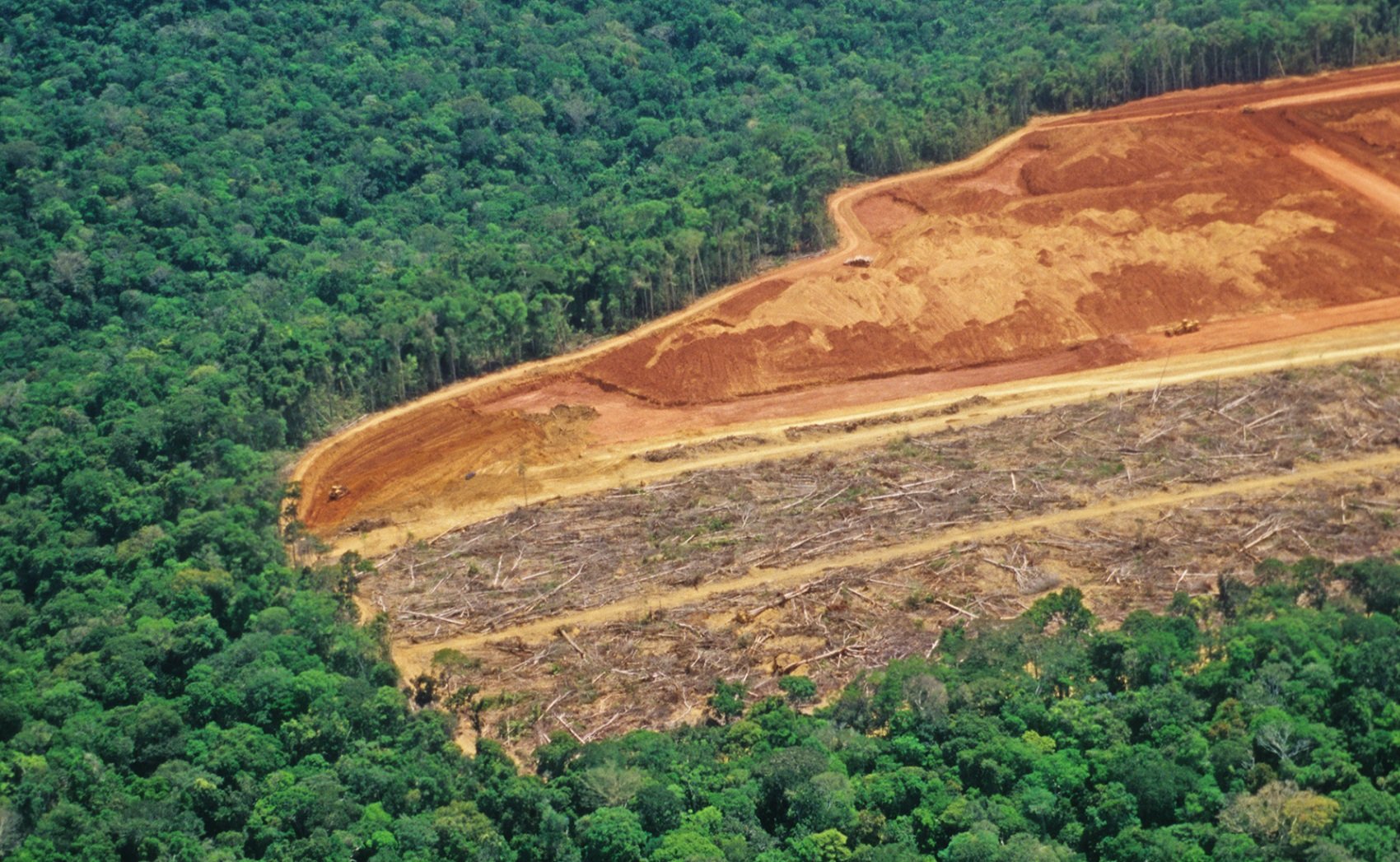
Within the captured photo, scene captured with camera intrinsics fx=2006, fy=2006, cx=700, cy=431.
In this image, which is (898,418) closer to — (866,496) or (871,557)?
(866,496)

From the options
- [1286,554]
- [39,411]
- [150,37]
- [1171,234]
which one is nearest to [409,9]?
[150,37]

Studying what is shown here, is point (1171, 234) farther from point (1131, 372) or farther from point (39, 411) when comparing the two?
point (39, 411)

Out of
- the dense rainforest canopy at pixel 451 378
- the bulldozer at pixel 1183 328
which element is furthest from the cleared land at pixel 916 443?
the dense rainforest canopy at pixel 451 378

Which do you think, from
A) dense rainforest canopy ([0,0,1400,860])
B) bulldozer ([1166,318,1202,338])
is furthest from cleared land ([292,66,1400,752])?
dense rainforest canopy ([0,0,1400,860])

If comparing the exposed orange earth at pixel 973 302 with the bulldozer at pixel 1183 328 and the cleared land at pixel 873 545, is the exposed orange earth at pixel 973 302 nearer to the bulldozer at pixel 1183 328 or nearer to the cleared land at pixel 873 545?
the bulldozer at pixel 1183 328

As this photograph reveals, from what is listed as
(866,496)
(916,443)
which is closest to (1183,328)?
(916,443)

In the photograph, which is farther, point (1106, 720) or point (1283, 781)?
point (1106, 720)

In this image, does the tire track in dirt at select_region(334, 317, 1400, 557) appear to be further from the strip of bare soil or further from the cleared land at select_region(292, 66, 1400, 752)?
the strip of bare soil
